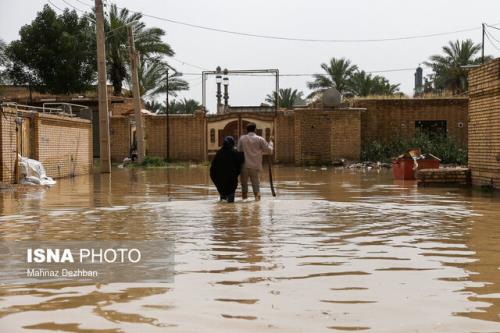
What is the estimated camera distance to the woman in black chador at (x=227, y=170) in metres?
13.9

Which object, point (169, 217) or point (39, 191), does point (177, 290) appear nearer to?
point (169, 217)

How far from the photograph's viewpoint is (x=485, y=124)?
56.8 ft

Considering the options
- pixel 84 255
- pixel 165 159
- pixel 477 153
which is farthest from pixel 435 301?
→ pixel 165 159

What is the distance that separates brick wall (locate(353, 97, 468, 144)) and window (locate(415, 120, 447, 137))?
178 millimetres

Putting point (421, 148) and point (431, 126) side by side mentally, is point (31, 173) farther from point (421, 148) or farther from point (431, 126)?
point (431, 126)

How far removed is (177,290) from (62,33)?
47.4 metres

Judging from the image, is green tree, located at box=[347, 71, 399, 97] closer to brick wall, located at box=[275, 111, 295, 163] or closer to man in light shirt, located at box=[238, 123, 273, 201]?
brick wall, located at box=[275, 111, 295, 163]

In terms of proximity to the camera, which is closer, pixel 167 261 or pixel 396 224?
pixel 167 261

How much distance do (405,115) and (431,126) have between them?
1.32m

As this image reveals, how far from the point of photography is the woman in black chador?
545 inches

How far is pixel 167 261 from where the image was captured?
689cm

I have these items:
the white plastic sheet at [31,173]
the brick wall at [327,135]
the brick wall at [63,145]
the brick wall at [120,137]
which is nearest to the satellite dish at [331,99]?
the brick wall at [327,135]

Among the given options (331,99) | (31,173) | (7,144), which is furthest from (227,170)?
(331,99)

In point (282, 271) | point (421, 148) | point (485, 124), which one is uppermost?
point (485, 124)
